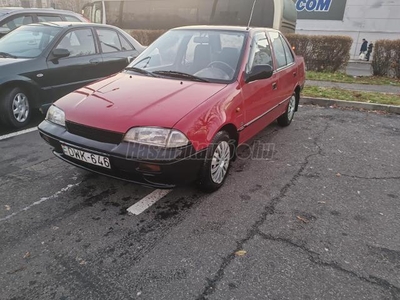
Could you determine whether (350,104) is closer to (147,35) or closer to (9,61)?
(9,61)

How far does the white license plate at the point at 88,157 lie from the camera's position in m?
2.82

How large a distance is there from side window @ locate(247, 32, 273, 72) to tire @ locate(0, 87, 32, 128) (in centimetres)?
370

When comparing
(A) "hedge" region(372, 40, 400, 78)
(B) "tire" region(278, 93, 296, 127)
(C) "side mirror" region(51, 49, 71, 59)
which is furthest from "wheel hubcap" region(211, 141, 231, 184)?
(A) "hedge" region(372, 40, 400, 78)

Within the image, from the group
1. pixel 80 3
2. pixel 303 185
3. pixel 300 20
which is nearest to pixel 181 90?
pixel 303 185

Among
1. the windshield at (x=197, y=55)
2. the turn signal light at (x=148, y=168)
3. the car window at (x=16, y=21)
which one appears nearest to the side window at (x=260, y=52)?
the windshield at (x=197, y=55)

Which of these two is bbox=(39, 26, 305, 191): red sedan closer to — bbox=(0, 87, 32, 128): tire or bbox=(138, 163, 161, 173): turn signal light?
bbox=(138, 163, 161, 173): turn signal light

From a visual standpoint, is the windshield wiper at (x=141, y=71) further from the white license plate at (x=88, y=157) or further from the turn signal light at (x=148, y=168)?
the turn signal light at (x=148, y=168)

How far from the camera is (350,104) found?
7.09 metres

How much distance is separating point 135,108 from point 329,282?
2106mm

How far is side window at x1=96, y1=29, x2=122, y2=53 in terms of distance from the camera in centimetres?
627

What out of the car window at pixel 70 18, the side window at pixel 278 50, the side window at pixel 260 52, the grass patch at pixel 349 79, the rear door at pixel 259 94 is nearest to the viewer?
the rear door at pixel 259 94

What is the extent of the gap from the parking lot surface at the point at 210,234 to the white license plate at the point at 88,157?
47 centimetres

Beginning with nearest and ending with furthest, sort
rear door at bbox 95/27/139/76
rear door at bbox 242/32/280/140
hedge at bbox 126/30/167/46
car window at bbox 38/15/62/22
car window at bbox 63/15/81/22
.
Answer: rear door at bbox 242/32/280/140 → rear door at bbox 95/27/139/76 → car window at bbox 38/15/62/22 → car window at bbox 63/15/81/22 → hedge at bbox 126/30/167/46

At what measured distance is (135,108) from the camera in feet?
9.64
